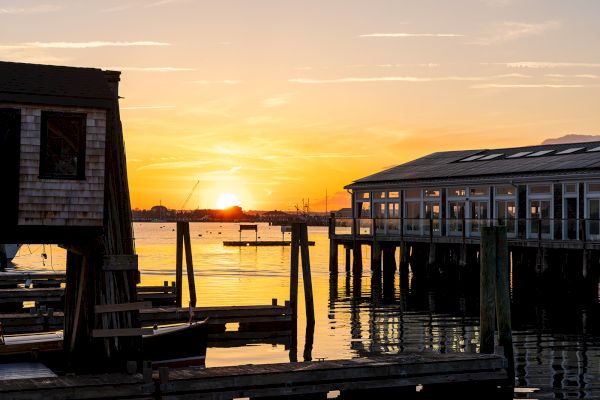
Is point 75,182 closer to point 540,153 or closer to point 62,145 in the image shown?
point 62,145

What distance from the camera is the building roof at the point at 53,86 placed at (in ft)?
67.6

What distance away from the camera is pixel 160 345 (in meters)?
24.3

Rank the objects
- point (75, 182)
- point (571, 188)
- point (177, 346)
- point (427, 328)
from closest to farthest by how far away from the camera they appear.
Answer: point (75, 182), point (177, 346), point (427, 328), point (571, 188)

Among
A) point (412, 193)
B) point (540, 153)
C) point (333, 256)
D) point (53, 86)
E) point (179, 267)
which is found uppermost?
point (540, 153)

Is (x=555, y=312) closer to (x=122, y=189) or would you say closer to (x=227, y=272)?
(x=122, y=189)

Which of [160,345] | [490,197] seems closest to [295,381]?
[160,345]

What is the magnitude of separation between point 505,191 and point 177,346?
33.1 m

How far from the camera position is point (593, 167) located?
47281 mm

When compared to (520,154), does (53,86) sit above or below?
below

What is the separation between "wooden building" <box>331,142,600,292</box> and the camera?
47656mm

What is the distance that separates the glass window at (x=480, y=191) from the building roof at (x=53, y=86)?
3655cm

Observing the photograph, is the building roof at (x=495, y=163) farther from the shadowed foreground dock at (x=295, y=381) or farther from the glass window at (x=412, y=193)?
the shadowed foreground dock at (x=295, y=381)

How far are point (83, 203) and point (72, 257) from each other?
2.75m

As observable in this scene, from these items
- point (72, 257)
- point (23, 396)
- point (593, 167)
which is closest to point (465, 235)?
point (593, 167)
